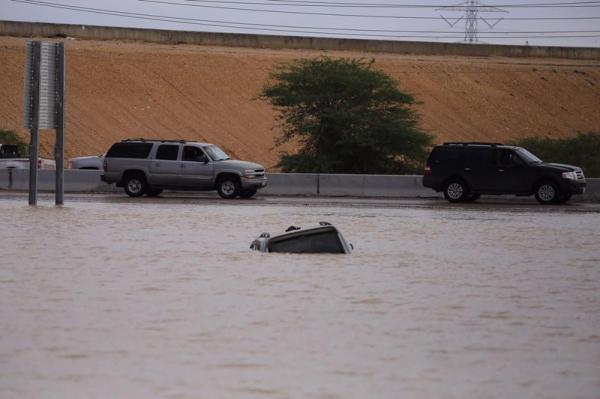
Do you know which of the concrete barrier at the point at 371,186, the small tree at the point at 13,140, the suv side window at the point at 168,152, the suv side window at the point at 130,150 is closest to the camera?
the suv side window at the point at 168,152

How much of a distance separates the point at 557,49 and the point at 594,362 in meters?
101

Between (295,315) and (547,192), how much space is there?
86.6ft

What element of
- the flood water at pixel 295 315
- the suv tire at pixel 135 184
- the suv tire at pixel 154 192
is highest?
the suv tire at pixel 135 184

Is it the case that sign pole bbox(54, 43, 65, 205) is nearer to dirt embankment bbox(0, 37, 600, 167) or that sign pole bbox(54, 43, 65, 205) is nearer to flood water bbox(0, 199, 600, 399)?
flood water bbox(0, 199, 600, 399)

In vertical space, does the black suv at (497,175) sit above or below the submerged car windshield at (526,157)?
below

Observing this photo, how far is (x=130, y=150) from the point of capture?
41.5 m

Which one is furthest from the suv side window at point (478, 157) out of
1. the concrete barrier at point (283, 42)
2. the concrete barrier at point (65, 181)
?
the concrete barrier at point (283, 42)

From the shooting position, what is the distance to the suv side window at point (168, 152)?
135 ft

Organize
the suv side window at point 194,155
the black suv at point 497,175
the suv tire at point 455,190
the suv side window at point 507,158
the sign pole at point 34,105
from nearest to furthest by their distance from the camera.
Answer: the sign pole at point 34,105
the black suv at point 497,175
the suv side window at point 507,158
the suv tire at point 455,190
the suv side window at point 194,155

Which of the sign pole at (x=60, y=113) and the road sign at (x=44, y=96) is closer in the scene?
the road sign at (x=44, y=96)

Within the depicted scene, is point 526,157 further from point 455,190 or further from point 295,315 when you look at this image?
point 295,315

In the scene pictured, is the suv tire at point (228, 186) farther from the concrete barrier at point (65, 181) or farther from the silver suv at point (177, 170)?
the concrete barrier at point (65, 181)

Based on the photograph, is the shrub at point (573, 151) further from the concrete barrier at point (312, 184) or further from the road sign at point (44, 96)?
the road sign at point (44, 96)

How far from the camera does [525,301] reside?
15992 millimetres
